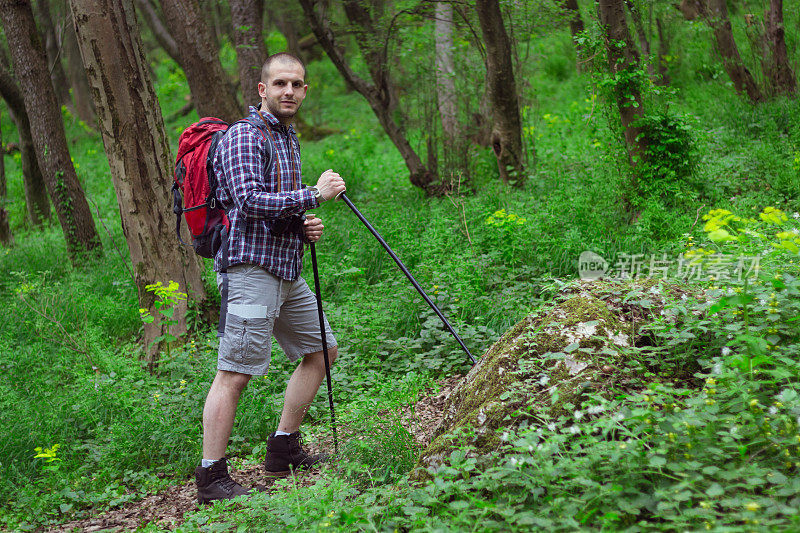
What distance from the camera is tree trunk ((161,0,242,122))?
855 cm

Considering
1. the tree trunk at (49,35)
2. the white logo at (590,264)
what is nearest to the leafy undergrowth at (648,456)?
the white logo at (590,264)

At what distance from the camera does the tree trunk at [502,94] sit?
7551 millimetres

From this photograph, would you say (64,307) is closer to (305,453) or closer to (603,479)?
(305,453)

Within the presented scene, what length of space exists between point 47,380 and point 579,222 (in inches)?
189

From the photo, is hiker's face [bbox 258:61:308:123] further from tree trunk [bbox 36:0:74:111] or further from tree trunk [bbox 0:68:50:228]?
tree trunk [bbox 36:0:74:111]

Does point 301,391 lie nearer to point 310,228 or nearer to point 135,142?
point 310,228

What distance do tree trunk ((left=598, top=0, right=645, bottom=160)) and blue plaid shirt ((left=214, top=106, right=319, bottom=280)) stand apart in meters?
3.91

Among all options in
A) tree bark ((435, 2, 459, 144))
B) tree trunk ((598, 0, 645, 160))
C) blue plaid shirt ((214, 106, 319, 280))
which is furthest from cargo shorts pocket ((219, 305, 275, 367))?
tree bark ((435, 2, 459, 144))

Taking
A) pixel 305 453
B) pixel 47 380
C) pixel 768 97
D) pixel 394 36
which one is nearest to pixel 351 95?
pixel 394 36

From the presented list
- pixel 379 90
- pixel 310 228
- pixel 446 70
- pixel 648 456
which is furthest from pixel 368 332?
pixel 446 70

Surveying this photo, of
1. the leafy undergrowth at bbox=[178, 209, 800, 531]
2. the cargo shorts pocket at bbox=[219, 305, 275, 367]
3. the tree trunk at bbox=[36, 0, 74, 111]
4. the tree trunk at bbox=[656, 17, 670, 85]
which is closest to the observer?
the leafy undergrowth at bbox=[178, 209, 800, 531]

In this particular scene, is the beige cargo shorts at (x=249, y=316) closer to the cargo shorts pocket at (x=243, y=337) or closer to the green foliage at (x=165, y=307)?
the cargo shorts pocket at (x=243, y=337)

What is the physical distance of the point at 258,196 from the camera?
3160 mm

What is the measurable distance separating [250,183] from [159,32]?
9.11m
